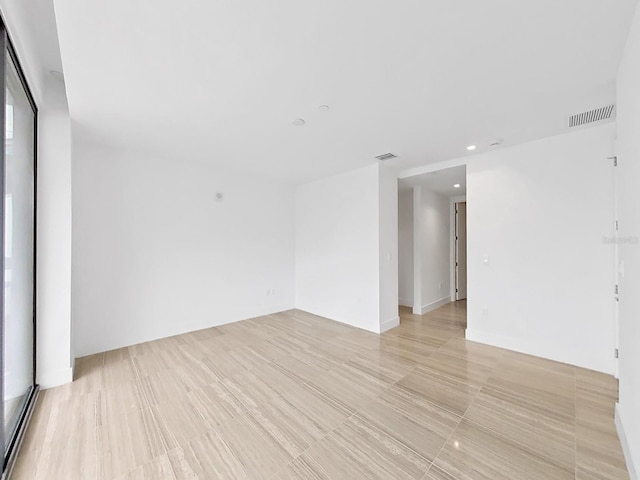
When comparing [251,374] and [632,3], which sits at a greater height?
[632,3]

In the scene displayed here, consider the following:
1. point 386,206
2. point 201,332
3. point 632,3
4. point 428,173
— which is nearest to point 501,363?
point 386,206

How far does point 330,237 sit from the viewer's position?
468 centimetres

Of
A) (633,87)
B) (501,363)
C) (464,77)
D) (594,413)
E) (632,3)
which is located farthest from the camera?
(501,363)

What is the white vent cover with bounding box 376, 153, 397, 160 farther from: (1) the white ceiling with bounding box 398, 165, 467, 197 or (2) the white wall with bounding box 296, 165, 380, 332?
(1) the white ceiling with bounding box 398, 165, 467, 197

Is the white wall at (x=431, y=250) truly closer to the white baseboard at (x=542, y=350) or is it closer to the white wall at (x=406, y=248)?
the white wall at (x=406, y=248)

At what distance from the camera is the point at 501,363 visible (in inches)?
114

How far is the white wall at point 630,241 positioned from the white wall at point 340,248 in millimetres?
2473

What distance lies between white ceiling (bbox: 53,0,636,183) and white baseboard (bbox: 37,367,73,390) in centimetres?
249

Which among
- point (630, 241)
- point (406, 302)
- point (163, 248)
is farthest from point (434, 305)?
point (163, 248)

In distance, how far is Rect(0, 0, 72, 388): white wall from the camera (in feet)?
7.95

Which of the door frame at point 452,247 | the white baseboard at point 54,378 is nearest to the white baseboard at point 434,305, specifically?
the door frame at point 452,247

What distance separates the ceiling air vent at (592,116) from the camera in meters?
2.33

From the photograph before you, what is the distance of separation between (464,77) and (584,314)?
2.82m

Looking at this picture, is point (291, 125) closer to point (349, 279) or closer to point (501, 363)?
point (349, 279)
